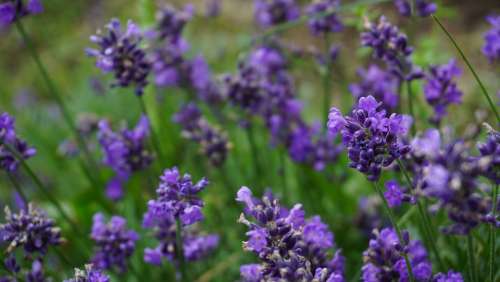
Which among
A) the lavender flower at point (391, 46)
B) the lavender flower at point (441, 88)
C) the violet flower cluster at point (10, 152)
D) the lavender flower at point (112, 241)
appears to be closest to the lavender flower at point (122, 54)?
the violet flower cluster at point (10, 152)

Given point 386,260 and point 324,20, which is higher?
point 324,20

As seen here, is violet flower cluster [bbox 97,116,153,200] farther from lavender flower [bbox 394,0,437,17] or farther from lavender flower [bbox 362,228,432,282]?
lavender flower [bbox 362,228,432,282]

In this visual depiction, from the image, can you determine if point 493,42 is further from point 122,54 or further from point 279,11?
point 122,54

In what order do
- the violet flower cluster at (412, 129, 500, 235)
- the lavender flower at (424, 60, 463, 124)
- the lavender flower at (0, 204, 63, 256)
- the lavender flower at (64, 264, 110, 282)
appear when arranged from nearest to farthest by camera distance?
the violet flower cluster at (412, 129, 500, 235) < the lavender flower at (64, 264, 110, 282) < the lavender flower at (0, 204, 63, 256) < the lavender flower at (424, 60, 463, 124)

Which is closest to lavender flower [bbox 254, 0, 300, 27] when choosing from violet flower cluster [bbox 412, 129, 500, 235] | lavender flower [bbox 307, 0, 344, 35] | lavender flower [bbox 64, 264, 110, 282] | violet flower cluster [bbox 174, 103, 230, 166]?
lavender flower [bbox 307, 0, 344, 35]

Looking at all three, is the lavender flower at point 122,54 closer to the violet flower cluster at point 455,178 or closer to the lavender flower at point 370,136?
the lavender flower at point 370,136

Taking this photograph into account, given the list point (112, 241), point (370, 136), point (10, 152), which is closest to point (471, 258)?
point (370, 136)
